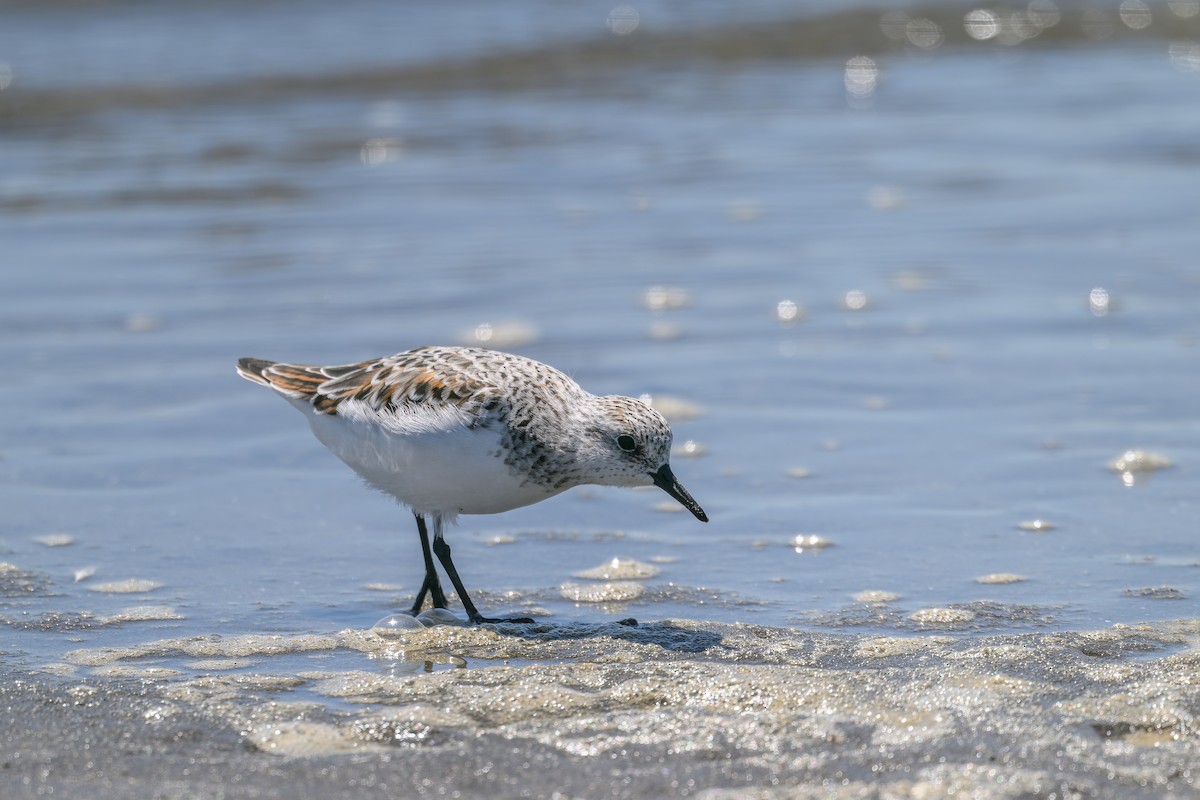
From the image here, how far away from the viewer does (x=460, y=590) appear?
5.23 m

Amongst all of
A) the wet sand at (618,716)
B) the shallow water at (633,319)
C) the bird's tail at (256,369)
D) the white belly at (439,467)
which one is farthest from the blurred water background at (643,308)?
the bird's tail at (256,369)

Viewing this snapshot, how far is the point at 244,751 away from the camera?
4.07 meters

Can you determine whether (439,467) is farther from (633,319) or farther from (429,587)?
(633,319)

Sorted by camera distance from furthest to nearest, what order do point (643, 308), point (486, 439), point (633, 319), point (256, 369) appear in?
point (643, 308), point (633, 319), point (256, 369), point (486, 439)

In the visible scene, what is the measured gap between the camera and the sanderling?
16.5 feet

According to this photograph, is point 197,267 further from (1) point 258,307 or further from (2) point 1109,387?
(2) point 1109,387

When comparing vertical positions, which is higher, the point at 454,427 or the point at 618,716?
the point at 454,427

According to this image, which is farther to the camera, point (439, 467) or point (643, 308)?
point (643, 308)

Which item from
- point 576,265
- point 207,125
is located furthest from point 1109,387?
point 207,125

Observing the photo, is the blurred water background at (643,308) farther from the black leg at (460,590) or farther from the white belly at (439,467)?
the white belly at (439,467)

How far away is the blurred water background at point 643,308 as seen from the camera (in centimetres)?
574

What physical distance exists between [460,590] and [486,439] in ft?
1.84

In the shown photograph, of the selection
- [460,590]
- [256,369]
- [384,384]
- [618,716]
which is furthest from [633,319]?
[618,716]

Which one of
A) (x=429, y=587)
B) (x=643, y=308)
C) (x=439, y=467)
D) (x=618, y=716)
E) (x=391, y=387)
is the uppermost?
(x=643, y=308)
